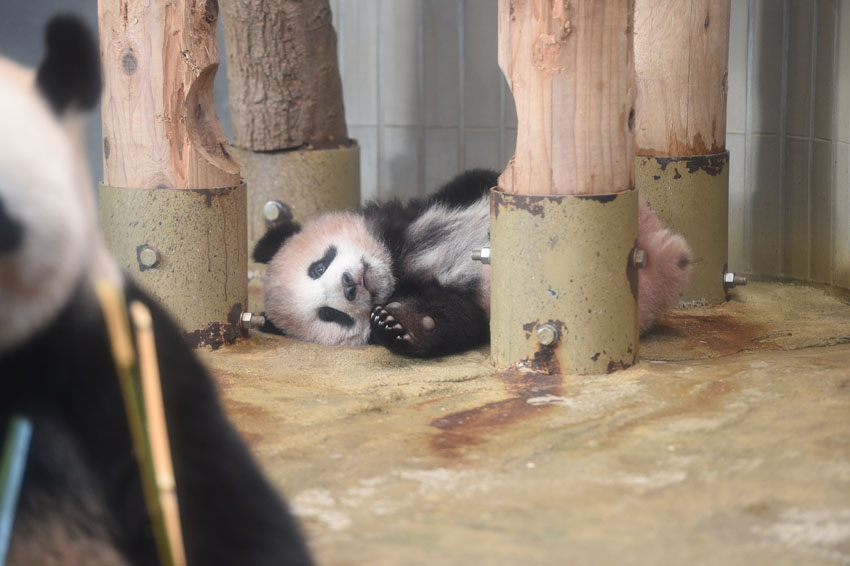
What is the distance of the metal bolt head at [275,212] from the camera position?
478cm

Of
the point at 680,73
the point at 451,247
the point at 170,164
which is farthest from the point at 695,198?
the point at 170,164

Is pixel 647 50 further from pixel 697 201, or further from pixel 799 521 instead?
pixel 799 521

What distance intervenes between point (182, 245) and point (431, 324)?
0.88m

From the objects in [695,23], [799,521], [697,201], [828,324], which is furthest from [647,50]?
[799,521]

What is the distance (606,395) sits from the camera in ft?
9.54

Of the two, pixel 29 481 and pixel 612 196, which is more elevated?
pixel 612 196

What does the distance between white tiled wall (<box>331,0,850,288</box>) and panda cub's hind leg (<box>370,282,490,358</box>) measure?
1.73m

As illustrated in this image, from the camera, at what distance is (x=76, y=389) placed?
2.99 feet

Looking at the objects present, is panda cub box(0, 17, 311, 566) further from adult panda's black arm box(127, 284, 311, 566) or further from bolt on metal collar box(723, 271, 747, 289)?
bolt on metal collar box(723, 271, 747, 289)

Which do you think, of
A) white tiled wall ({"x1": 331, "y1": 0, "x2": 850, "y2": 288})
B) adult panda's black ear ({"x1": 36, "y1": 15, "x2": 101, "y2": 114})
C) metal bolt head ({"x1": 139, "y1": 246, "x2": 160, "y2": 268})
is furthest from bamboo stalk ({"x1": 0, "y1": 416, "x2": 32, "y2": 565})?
white tiled wall ({"x1": 331, "y1": 0, "x2": 850, "y2": 288})

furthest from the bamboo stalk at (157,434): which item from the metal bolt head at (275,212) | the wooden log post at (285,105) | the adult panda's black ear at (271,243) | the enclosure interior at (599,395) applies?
the metal bolt head at (275,212)

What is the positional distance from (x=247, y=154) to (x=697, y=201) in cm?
203

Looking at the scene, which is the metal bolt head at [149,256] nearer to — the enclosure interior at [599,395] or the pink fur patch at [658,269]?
the enclosure interior at [599,395]

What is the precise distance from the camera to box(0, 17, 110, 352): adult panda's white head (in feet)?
2.64
